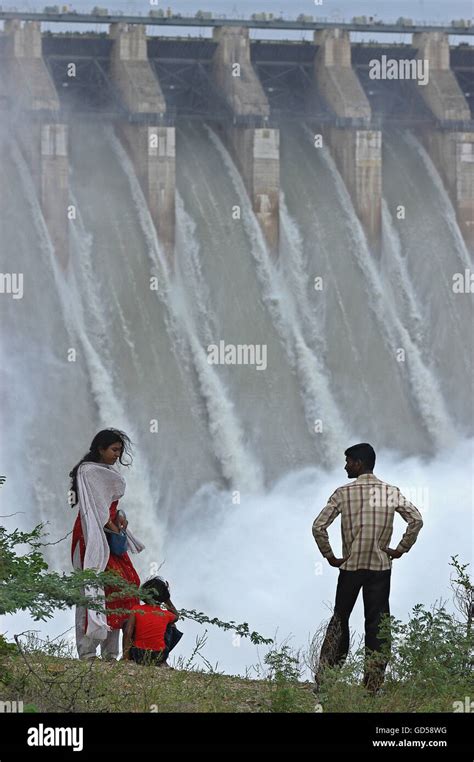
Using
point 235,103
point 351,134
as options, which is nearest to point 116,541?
point 235,103

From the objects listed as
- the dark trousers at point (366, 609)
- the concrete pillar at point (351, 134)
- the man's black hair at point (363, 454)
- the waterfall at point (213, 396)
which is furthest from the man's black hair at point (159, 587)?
the concrete pillar at point (351, 134)

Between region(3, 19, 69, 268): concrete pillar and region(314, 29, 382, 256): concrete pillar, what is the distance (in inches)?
205

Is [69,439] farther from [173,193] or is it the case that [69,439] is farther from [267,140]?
[267,140]

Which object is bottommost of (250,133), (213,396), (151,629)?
(151,629)

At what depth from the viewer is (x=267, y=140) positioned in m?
25.6

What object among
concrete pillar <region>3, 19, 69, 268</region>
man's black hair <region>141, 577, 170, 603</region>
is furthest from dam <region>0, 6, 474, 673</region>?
man's black hair <region>141, 577, 170, 603</region>

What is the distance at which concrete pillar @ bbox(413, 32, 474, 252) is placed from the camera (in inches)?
1093

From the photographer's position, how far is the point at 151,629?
838 centimetres

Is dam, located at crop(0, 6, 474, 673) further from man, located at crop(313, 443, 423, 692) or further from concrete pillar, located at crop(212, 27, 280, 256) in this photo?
man, located at crop(313, 443, 423, 692)

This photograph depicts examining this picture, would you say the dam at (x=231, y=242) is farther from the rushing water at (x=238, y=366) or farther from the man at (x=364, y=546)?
the man at (x=364, y=546)

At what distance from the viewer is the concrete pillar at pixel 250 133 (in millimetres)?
25531

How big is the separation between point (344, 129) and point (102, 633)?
1970cm

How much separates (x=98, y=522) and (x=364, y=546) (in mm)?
1429

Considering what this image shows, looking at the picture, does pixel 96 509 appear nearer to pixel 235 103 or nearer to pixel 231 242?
pixel 231 242
